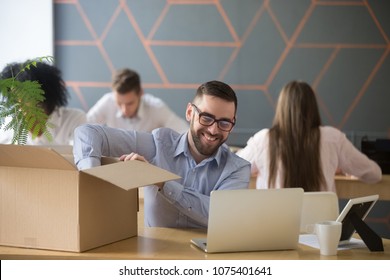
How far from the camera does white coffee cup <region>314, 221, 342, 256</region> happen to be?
2.34 m

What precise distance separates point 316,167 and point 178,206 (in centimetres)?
161

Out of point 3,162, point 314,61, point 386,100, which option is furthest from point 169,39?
point 3,162

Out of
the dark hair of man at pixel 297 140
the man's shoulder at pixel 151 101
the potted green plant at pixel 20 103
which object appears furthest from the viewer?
the man's shoulder at pixel 151 101

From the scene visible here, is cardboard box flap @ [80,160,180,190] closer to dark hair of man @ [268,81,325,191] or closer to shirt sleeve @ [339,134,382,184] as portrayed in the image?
dark hair of man @ [268,81,325,191]

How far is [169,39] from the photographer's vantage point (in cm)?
616

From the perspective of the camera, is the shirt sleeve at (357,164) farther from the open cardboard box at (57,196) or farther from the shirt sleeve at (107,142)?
the open cardboard box at (57,196)

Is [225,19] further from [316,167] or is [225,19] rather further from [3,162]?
[3,162]

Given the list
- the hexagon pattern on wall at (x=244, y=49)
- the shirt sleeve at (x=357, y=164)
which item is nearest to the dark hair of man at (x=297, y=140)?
the shirt sleeve at (x=357, y=164)

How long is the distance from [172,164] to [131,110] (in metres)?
2.78

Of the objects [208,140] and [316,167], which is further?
[316,167]

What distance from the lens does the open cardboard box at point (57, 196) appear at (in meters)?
2.23

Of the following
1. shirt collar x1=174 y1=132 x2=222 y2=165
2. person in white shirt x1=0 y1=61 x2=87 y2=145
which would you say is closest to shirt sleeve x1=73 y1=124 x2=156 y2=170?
shirt collar x1=174 y1=132 x2=222 y2=165

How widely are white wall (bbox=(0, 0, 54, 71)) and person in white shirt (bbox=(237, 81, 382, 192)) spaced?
2.62 metres

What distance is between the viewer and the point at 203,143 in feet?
9.26
